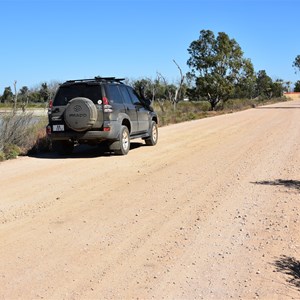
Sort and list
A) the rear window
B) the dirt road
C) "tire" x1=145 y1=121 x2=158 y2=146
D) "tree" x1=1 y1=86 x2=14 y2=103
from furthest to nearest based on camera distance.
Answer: "tree" x1=1 y1=86 x2=14 y2=103 → "tire" x1=145 y1=121 x2=158 y2=146 → the rear window → the dirt road

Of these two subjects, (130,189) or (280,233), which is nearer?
(280,233)

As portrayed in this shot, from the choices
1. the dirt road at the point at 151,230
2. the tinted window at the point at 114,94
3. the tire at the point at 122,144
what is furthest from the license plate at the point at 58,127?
the dirt road at the point at 151,230

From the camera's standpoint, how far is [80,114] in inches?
442

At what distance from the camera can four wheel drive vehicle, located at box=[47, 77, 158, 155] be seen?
11.3 m

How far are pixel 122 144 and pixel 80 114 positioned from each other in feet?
4.60

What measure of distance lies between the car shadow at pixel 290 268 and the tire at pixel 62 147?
858 centimetres

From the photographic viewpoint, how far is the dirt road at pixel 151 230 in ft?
13.2

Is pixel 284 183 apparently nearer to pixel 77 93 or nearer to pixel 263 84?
pixel 77 93

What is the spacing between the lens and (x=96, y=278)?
13.6 ft

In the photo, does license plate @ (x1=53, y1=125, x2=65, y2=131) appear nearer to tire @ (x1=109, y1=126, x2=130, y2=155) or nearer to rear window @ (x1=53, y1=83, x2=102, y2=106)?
rear window @ (x1=53, y1=83, x2=102, y2=106)

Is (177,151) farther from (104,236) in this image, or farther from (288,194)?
(104,236)

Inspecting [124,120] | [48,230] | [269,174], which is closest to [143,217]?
[48,230]

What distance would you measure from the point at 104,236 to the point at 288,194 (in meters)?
3.49

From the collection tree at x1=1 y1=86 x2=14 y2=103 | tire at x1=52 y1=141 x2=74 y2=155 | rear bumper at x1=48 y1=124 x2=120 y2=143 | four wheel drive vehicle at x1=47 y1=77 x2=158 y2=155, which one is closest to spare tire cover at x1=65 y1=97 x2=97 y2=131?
four wheel drive vehicle at x1=47 y1=77 x2=158 y2=155
